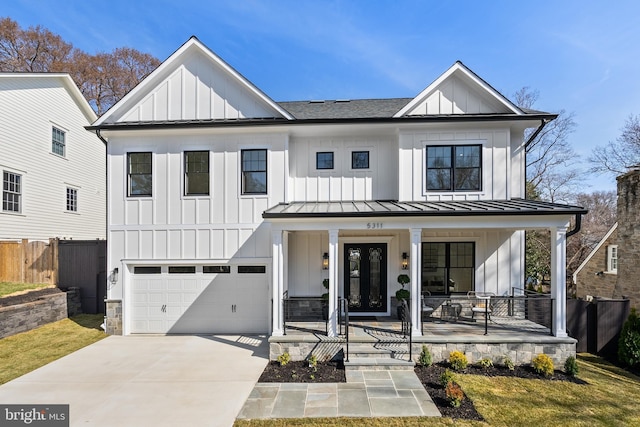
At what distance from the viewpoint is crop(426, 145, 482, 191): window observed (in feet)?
32.5

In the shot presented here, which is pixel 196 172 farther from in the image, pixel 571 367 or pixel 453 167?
pixel 571 367

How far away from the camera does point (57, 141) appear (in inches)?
612

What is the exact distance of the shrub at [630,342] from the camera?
26.5 ft

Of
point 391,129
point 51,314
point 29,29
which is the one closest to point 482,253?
point 391,129

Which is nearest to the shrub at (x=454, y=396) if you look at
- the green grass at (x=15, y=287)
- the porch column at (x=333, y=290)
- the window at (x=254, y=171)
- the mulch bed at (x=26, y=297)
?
the porch column at (x=333, y=290)

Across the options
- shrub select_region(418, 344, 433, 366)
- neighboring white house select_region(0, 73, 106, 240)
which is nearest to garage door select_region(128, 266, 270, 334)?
shrub select_region(418, 344, 433, 366)

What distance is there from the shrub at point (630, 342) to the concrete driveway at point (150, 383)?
365 inches

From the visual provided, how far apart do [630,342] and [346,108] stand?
10574mm

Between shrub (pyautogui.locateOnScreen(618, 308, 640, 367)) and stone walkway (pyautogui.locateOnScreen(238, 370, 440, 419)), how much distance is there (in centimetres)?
595

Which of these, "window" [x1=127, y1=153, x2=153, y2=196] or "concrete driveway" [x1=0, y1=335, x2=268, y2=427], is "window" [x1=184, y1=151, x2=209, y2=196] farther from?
"concrete driveway" [x1=0, y1=335, x2=268, y2=427]

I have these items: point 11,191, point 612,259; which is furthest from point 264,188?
point 612,259

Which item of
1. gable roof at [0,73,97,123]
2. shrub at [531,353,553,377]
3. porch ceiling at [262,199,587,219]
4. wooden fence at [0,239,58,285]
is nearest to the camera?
shrub at [531,353,553,377]

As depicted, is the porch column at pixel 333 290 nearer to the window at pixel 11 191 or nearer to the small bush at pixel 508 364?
the small bush at pixel 508 364

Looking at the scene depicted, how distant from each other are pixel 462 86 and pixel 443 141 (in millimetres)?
1805
